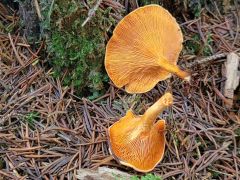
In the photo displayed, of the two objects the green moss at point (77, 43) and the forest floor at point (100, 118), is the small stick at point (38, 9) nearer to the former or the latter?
the green moss at point (77, 43)

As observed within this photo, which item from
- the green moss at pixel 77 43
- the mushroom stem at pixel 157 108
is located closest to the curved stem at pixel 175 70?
the mushroom stem at pixel 157 108

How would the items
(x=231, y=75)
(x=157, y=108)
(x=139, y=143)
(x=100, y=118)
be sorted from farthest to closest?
(x=231, y=75), (x=100, y=118), (x=139, y=143), (x=157, y=108)

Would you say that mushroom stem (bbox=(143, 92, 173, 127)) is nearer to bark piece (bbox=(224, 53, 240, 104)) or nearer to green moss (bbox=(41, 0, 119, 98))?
green moss (bbox=(41, 0, 119, 98))

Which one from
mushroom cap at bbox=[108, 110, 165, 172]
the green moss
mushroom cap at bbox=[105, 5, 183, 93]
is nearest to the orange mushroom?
mushroom cap at bbox=[108, 110, 165, 172]

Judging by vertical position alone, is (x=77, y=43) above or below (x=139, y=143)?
above

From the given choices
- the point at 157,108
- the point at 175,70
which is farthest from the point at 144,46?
the point at 157,108

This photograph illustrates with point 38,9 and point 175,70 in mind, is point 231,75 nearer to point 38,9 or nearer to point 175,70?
point 175,70
